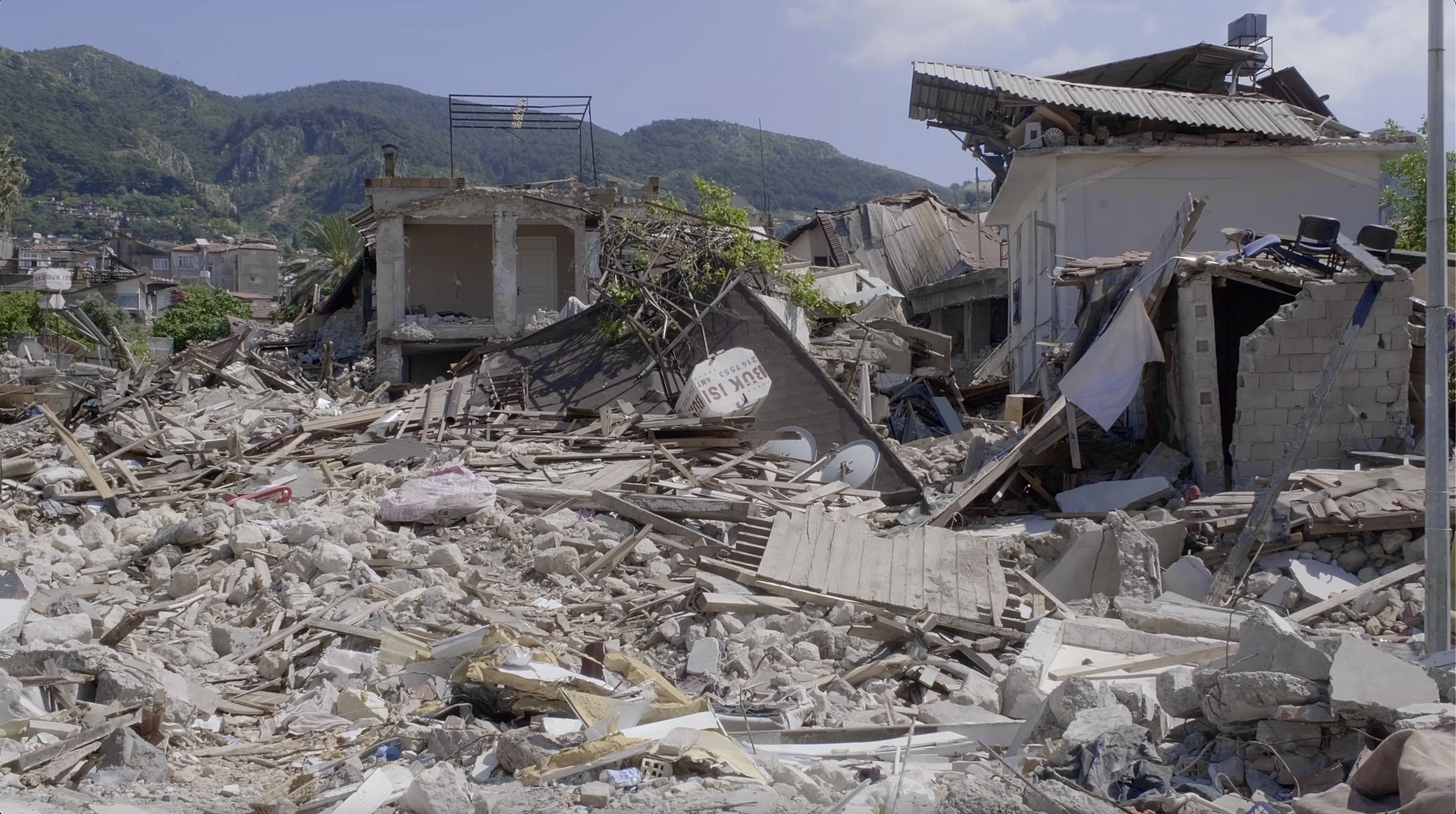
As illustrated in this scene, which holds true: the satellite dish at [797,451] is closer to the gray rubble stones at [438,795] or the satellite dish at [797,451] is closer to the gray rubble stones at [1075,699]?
the gray rubble stones at [1075,699]

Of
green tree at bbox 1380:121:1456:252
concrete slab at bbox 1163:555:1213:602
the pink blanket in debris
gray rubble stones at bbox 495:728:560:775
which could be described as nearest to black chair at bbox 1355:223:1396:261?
concrete slab at bbox 1163:555:1213:602

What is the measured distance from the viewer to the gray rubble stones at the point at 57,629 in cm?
698

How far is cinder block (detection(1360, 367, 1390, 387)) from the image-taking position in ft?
34.4

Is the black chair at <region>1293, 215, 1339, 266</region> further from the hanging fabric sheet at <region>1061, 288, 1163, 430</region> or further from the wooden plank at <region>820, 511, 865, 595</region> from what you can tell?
the wooden plank at <region>820, 511, 865, 595</region>

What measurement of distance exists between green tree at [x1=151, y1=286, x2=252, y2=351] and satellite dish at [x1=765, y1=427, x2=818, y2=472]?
35.5m

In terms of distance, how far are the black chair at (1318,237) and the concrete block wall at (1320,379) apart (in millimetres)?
359

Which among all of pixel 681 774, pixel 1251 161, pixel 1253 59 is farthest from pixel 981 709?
pixel 1253 59

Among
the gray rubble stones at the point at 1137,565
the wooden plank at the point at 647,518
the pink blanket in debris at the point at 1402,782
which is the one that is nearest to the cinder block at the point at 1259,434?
the gray rubble stones at the point at 1137,565

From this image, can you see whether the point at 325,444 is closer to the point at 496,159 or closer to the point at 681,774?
the point at 681,774

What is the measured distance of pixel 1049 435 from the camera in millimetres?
11641

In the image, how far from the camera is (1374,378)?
10484 millimetres

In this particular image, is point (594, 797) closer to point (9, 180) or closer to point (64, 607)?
point (64, 607)

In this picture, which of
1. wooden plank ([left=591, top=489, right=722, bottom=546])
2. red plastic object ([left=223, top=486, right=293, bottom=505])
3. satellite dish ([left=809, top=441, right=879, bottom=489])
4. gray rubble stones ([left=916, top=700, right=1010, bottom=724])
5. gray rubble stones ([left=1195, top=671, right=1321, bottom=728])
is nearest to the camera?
gray rubble stones ([left=1195, top=671, right=1321, bottom=728])

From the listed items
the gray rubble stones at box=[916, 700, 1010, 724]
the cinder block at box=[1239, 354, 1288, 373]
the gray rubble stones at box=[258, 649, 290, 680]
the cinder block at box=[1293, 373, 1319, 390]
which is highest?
the cinder block at box=[1239, 354, 1288, 373]
